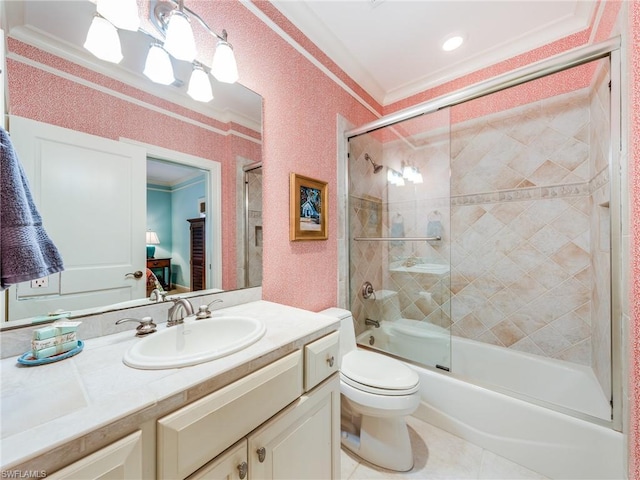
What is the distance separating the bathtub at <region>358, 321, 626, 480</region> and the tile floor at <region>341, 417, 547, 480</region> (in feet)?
0.16

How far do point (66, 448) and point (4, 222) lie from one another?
465 millimetres

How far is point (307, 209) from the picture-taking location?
5.28 ft

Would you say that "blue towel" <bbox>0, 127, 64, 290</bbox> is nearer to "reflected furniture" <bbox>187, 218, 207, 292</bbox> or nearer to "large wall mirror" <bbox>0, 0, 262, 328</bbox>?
"large wall mirror" <bbox>0, 0, 262, 328</bbox>

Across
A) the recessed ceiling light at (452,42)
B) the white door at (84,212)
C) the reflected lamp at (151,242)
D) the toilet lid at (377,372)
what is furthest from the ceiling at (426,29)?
the toilet lid at (377,372)

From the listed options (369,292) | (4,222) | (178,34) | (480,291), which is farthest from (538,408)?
(178,34)

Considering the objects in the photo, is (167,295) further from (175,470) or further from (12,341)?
(175,470)

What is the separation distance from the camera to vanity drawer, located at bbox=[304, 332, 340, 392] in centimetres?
90

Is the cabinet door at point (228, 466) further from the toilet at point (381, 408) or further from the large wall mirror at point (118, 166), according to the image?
the toilet at point (381, 408)

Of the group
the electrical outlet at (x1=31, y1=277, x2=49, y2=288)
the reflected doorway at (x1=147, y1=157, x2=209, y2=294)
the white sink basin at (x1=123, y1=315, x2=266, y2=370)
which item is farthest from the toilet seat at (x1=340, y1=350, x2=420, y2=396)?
the electrical outlet at (x1=31, y1=277, x2=49, y2=288)

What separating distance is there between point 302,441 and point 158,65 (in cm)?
152

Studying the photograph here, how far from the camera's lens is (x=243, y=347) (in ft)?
2.46

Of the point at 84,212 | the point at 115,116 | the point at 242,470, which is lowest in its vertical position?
the point at 242,470

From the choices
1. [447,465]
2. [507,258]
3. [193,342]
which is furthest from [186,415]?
[507,258]

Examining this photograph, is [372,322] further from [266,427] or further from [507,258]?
[266,427]
